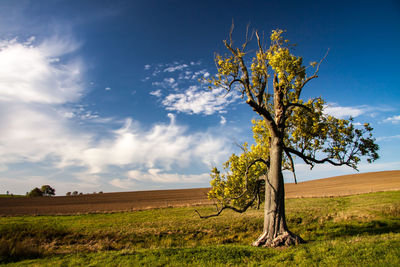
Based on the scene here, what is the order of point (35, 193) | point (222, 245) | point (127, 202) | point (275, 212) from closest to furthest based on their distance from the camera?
point (275, 212) → point (222, 245) → point (127, 202) → point (35, 193)

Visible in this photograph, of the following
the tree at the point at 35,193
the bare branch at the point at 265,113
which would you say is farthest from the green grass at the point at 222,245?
the tree at the point at 35,193

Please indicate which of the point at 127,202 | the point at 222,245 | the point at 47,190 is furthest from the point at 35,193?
the point at 222,245

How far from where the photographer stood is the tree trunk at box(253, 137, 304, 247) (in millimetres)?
12953

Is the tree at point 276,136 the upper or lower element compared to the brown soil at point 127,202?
upper

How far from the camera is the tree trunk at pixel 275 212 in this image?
13.0 m

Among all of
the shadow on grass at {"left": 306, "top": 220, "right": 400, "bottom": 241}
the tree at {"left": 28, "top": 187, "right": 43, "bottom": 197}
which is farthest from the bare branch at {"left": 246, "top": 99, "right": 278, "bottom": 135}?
the tree at {"left": 28, "top": 187, "right": 43, "bottom": 197}

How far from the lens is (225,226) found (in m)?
26.7

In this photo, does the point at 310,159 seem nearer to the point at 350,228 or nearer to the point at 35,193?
the point at 350,228

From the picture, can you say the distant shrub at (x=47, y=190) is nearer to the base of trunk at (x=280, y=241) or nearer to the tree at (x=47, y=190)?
the tree at (x=47, y=190)

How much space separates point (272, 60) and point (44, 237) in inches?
1151

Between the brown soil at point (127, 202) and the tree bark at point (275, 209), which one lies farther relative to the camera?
the brown soil at point (127, 202)

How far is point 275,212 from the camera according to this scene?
1351cm

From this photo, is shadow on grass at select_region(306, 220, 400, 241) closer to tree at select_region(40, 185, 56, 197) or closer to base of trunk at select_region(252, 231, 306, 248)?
base of trunk at select_region(252, 231, 306, 248)

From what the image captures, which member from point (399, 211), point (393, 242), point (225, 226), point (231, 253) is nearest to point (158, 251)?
point (231, 253)
